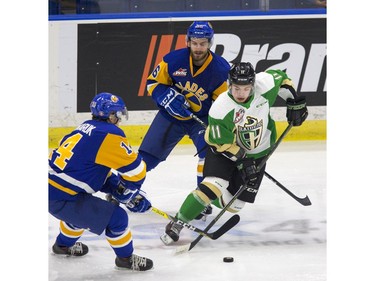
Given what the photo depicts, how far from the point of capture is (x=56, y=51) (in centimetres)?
578

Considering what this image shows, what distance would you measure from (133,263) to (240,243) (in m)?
0.67

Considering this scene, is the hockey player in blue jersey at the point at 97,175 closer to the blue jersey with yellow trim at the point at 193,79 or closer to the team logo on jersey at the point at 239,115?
the team logo on jersey at the point at 239,115

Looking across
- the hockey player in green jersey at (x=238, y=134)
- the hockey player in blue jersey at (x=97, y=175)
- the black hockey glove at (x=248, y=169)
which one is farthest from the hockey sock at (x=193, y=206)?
the hockey player in blue jersey at (x=97, y=175)

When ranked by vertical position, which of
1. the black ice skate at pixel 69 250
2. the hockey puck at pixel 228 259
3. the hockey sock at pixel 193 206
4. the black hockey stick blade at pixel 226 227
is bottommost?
the hockey puck at pixel 228 259

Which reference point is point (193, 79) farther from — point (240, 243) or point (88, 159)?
point (88, 159)

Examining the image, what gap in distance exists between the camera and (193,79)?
4.02 metres

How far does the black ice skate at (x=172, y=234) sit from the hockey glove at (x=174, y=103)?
0.67 m

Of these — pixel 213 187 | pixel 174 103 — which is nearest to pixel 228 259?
pixel 213 187

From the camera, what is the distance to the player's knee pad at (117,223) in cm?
311

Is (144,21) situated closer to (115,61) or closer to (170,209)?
(115,61)
